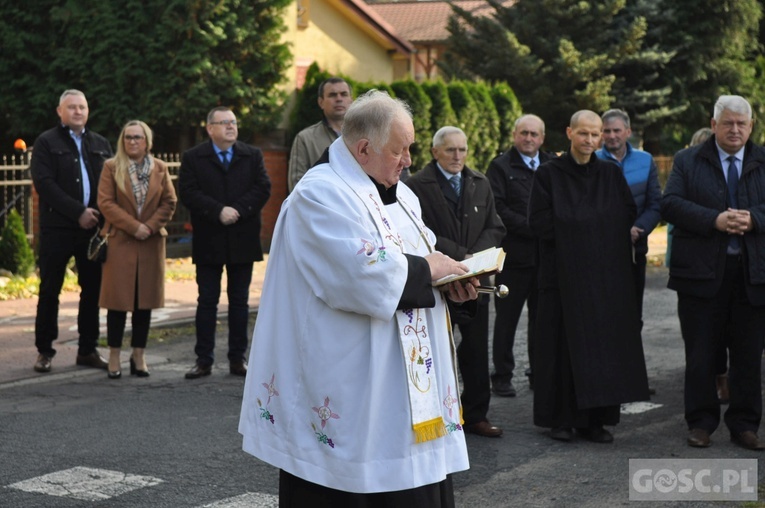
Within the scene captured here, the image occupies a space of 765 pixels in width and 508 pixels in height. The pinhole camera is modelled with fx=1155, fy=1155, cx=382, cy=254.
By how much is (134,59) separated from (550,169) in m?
15.2

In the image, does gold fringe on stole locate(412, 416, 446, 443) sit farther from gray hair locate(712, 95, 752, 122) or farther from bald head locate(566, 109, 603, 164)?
gray hair locate(712, 95, 752, 122)

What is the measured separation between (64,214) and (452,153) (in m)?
3.46

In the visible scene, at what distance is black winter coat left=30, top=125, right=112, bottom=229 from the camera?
9.26 m

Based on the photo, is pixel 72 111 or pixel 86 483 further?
pixel 72 111

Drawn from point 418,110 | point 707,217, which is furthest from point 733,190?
point 418,110

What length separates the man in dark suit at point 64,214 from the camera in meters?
9.31

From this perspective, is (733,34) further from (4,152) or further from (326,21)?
(4,152)

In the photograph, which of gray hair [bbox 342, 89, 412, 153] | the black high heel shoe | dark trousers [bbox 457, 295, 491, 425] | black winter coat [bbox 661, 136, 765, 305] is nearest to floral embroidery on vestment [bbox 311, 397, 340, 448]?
gray hair [bbox 342, 89, 412, 153]

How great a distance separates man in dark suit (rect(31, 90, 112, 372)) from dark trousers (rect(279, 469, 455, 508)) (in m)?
5.60

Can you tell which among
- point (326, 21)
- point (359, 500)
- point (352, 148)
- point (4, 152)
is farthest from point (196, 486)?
point (326, 21)

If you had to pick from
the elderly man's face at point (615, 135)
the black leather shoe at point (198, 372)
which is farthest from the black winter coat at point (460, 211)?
the black leather shoe at point (198, 372)

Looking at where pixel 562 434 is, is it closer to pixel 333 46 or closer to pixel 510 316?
pixel 510 316

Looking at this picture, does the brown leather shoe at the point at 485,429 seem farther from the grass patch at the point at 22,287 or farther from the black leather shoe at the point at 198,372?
the grass patch at the point at 22,287

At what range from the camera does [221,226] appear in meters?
9.29
